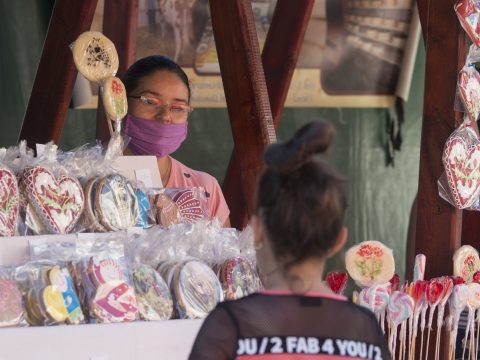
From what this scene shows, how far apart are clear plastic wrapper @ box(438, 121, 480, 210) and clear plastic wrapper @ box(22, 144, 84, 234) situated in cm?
145

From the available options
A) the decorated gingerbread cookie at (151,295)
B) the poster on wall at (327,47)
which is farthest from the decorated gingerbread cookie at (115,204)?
the poster on wall at (327,47)

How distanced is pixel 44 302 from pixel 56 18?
2.23m

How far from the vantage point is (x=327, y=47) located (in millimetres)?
6203

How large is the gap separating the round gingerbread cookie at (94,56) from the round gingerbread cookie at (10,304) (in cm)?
98

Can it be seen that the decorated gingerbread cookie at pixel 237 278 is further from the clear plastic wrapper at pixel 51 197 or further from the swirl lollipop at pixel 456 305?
the swirl lollipop at pixel 456 305

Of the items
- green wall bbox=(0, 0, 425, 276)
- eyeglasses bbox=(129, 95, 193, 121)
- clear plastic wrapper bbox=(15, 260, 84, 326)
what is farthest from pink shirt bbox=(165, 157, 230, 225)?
green wall bbox=(0, 0, 425, 276)

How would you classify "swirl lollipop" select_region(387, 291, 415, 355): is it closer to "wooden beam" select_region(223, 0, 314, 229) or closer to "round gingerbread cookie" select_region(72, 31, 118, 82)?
"round gingerbread cookie" select_region(72, 31, 118, 82)

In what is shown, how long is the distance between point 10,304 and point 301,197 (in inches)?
36.3

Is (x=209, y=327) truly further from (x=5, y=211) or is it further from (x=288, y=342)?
(x=5, y=211)

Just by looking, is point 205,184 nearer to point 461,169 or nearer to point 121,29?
point 461,169

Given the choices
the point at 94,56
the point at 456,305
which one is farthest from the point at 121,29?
the point at 456,305

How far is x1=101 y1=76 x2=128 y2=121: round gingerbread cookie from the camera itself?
306 centimetres

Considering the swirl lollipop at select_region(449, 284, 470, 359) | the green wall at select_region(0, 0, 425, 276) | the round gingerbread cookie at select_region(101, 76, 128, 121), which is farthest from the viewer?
the green wall at select_region(0, 0, 425, 276)

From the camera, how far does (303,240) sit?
164cm
